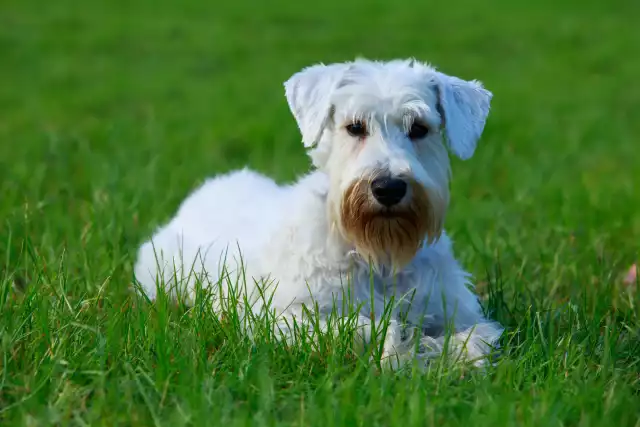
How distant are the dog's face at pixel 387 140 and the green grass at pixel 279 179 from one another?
59 cm

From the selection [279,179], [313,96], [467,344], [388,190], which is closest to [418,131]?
[388,190]

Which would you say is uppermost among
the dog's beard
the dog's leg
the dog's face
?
the dog's face

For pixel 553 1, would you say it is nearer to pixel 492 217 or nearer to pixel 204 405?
pixel 492 217

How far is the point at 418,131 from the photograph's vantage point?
182 inches

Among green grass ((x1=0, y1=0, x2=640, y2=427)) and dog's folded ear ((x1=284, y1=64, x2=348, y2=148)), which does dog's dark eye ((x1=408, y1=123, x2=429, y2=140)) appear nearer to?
dog's folded ear ((x1=284, y1=64, x2=348, y2=148))

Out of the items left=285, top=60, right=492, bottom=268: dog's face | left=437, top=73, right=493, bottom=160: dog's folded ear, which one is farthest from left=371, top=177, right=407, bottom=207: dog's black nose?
left=437, top=73, right=493, bottom=160: dog's folded ear

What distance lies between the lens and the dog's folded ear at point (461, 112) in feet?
15.7

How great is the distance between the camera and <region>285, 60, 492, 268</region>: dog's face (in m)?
4.38

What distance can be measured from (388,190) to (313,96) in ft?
2.50

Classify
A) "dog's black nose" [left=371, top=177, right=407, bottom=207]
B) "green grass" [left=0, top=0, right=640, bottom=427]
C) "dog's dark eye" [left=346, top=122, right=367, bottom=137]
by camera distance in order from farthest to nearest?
"dog's dark eye" [left=346, top=122, right=367, bottom=137], "dog's black nose" [left=371, top=177, right=407, bottom=207], "green grass" [left=0, top=0, right=640, bottom=427]

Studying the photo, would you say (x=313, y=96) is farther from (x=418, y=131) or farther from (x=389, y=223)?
(x=389, y=223)

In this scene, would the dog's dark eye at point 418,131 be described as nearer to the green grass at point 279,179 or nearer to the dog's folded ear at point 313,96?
the dog's folded ear at point 313,96

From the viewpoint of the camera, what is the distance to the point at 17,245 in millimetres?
6047

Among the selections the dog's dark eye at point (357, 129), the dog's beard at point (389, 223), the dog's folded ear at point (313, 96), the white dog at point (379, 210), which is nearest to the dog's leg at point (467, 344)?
the white dog at point (379, 210)
